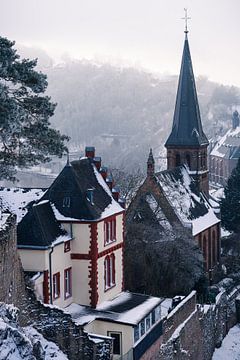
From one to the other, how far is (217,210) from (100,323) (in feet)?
105

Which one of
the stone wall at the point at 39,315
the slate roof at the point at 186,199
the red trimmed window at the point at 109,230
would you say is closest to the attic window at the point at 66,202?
the red trimmed window at the point at 109,230

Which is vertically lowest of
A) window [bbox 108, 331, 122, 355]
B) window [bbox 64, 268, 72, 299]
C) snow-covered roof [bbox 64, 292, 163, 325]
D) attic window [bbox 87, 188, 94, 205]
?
window [bbox 108, 331, 122, 355]

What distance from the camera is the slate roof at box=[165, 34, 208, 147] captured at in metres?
62.8


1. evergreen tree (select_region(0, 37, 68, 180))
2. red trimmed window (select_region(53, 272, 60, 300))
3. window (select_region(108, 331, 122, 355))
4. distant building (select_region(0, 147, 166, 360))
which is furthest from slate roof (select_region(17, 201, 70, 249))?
window (select_region(108, 331, 122, 355))

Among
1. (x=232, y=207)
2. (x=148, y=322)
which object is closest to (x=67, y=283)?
(x=148, y=322)

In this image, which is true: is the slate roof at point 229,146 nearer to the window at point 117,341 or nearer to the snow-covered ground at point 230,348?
the snow-covered ground at point 230,348

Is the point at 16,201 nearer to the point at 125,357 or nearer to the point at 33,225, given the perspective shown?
the point at 33,225

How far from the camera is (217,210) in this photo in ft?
199

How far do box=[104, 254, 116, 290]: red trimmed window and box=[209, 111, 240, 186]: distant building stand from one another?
3600 inches

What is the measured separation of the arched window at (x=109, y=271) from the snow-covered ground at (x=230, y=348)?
29.6 ft

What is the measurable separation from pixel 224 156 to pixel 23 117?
105325 mm

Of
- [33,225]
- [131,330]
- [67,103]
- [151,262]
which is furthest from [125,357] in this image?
[67,103]

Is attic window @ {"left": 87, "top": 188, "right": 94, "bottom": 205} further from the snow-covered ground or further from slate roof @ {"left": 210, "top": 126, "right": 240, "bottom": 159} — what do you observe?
slate roof @ {"left": 210, "top": 126, "right": 240, "bottom": 159}

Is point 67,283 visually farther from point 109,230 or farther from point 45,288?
point 109,230
